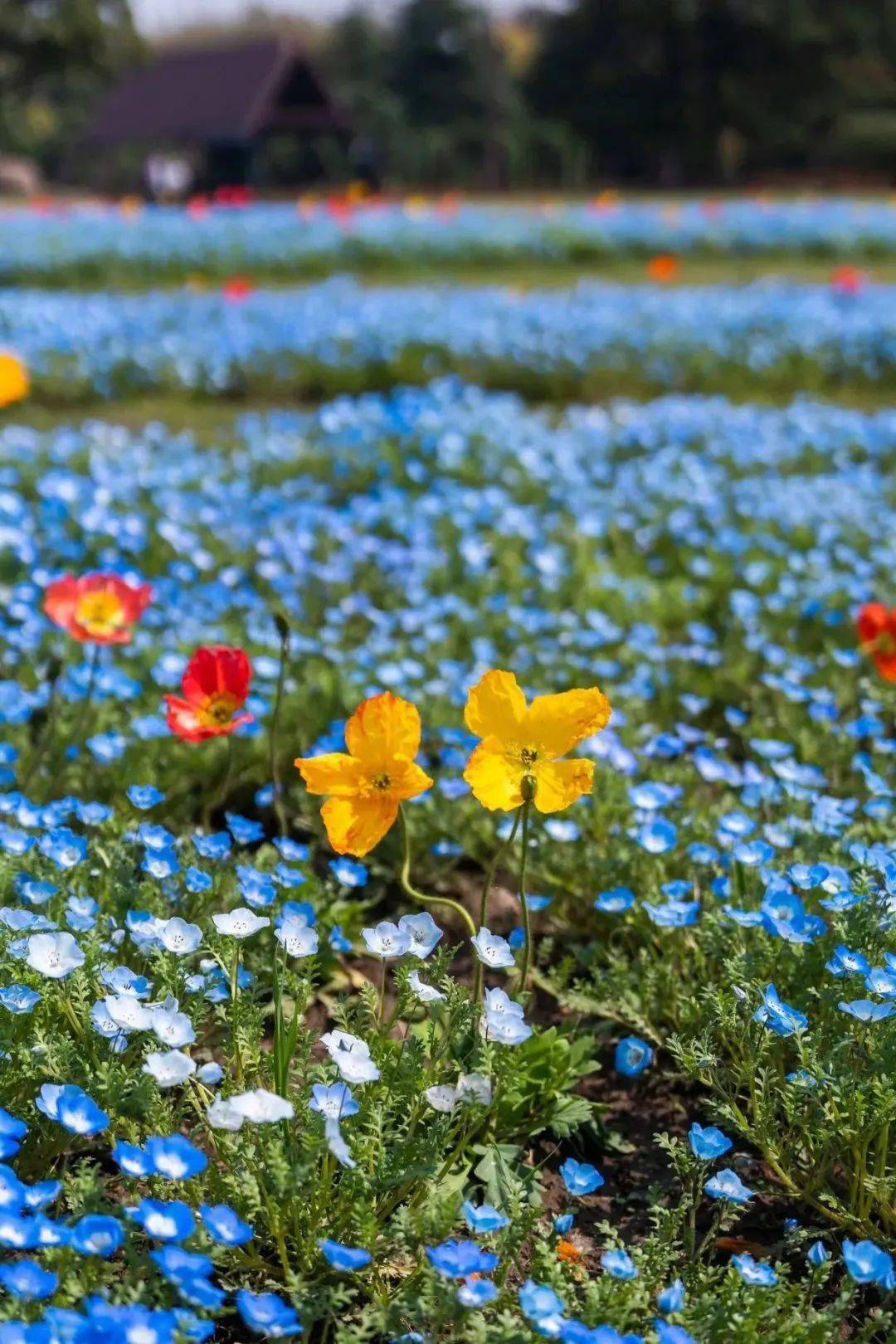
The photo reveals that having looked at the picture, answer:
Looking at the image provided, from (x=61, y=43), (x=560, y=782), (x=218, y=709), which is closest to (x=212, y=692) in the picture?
(x=218, y=709)

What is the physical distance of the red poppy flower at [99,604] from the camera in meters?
2.63

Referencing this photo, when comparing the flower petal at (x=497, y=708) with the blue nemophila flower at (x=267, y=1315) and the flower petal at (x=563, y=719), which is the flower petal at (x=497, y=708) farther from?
the blue nemophila flower at (x=267, y=1315)

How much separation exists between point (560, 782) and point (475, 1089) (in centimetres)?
43

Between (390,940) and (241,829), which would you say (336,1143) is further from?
(241,829)

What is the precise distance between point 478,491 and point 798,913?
341 centimetres

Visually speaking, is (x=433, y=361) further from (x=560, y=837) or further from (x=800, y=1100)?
(x=800, y=1100)

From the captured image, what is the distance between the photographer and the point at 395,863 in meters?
2.85

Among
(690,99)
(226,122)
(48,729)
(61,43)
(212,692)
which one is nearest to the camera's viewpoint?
(212,692)

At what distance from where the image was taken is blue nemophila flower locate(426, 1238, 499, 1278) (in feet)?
4.94

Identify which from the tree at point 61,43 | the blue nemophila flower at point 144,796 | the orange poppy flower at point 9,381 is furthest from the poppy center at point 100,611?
the tree at point 61,43

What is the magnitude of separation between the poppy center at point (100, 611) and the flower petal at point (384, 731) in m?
0.97

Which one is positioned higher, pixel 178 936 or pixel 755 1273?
pixel 178 936

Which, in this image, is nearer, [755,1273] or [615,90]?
[755,1273]

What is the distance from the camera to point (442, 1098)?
1711 millimetres
